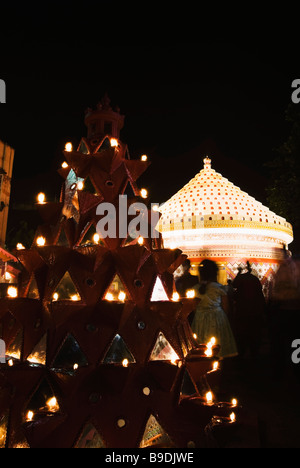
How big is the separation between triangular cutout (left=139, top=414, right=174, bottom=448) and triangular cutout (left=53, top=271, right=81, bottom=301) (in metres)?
1.02

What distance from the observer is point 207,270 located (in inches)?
198

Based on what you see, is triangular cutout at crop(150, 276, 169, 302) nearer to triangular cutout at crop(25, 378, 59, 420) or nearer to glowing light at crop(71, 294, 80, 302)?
glowing light at crop(71, 294, 80, 302)

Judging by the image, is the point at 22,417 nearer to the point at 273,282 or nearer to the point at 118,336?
the point at 118,336

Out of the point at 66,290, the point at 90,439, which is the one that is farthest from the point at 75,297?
the point at 90,439

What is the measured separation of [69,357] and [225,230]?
14038 millimetres

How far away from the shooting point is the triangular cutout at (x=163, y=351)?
2.59 metres

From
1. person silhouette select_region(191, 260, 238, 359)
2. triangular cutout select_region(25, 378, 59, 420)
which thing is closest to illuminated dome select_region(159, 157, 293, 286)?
person silhouette select_region(191, 260, 238, 359)

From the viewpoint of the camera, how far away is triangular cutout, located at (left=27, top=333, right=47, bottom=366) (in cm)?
252

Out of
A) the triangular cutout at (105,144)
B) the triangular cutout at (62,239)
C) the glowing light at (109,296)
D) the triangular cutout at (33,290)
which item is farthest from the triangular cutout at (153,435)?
the triangular cutout at (105,144)

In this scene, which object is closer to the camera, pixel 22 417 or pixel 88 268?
pixel 22 417

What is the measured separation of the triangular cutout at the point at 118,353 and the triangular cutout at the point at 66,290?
1.50ft
